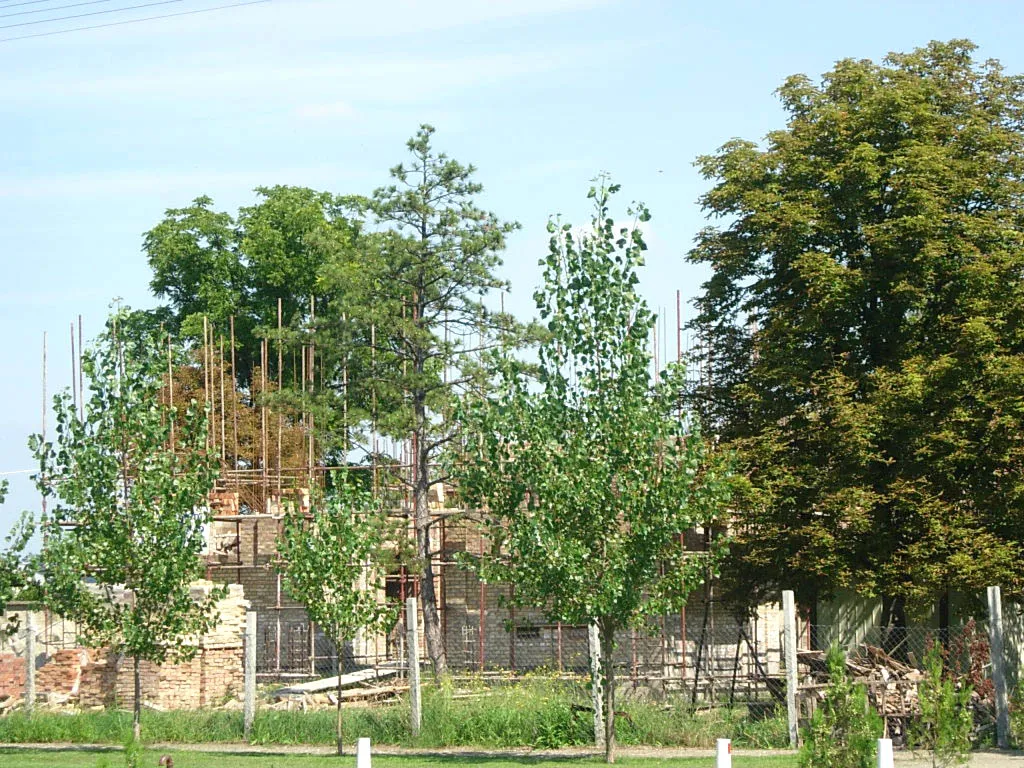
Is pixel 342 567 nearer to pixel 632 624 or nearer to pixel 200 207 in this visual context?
pixel 632 624

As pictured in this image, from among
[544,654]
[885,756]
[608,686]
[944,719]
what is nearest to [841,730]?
[944,719]

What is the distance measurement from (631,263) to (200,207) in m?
39.1

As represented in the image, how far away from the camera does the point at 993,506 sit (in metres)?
26.1

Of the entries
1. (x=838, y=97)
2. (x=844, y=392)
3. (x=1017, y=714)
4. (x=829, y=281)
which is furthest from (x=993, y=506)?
(x=838, y=97)

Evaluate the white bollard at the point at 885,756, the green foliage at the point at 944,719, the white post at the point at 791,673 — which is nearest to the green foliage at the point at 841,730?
the green foliage at the point at 944,719

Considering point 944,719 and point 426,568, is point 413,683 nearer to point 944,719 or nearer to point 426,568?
point 944,719

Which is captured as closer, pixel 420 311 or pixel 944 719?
pixel 944 719

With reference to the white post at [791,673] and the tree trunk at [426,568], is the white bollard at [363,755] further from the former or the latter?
the tree trunk at [426,568]

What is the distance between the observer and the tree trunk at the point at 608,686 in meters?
17.9

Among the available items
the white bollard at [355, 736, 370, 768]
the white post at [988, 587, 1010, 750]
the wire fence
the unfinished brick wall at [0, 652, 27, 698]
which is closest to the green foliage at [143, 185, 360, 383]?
the wire fence

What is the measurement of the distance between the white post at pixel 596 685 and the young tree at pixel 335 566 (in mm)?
3084

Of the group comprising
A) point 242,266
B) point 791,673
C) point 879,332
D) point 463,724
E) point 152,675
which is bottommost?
point 463,724

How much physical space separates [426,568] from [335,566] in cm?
1218

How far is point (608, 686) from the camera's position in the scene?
18.3 m
